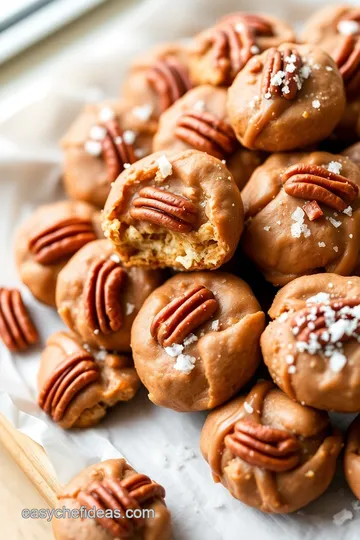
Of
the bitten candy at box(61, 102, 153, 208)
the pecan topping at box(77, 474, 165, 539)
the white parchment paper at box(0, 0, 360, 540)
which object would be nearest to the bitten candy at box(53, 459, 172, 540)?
the pecan topping at box(77, 474, 165, 539)

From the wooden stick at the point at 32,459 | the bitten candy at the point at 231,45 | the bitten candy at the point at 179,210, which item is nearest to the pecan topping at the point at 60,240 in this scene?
the bitten candy at the point at 179,210

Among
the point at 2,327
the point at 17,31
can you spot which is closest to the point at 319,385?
the point at 2,327

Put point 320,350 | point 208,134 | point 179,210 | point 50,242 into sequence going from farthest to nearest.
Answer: point 50,242
point 208,134
point 179,210
point 320,350

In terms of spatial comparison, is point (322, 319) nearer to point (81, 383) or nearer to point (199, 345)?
point (199, 345)

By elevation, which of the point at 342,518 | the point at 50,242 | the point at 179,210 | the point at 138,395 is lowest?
the point at 342,518

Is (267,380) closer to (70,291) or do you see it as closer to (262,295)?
(262,295)

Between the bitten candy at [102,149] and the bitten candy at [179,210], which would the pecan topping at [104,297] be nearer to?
the bitten candy at [179,210]

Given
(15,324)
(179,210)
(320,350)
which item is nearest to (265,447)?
(320,350)

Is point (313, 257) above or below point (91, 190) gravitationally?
below
